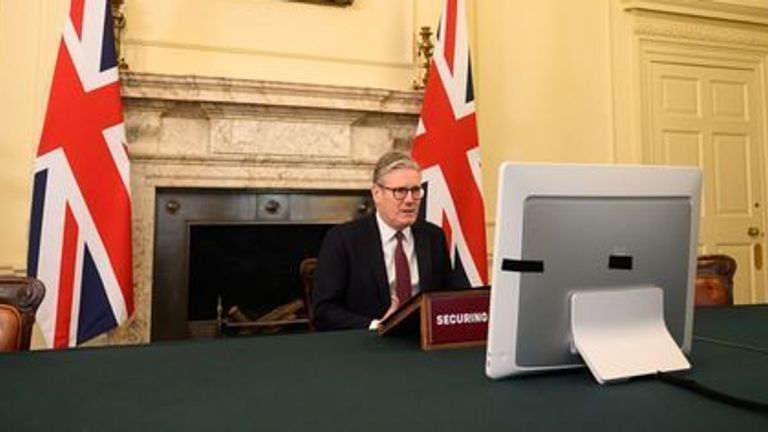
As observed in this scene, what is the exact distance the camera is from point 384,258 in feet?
6.89

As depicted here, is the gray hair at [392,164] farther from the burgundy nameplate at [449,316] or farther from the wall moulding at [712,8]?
the wall moulding at [712,8]

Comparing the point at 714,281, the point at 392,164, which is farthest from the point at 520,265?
the point at 714,281

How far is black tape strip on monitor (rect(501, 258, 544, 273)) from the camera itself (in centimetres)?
99

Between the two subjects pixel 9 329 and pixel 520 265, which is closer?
pixel 520 265

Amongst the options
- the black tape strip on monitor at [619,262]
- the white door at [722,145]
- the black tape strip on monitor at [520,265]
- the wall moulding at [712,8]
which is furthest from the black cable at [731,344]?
the wall moulding at [712,8]

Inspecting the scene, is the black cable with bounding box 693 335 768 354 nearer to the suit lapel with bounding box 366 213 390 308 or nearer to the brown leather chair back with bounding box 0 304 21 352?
the suit lapel with bounding box 366 213 390 308

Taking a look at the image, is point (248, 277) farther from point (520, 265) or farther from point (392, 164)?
point (520, 265)

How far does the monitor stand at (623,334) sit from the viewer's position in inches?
40.8

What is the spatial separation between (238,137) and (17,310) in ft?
6.25

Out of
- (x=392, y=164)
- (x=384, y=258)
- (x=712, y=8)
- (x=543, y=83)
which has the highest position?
(x=712, y=8)

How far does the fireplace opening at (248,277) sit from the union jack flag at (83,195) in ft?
2.25

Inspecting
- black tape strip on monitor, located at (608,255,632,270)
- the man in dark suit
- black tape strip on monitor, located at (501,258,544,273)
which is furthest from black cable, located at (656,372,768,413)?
the man in dark suit

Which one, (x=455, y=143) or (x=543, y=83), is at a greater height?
(x=543, y=83)

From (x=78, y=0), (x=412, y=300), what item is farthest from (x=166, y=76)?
(x=412, y=300)
